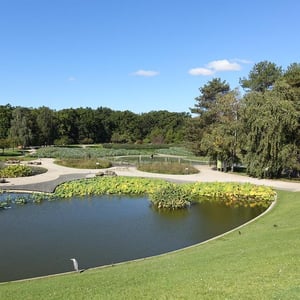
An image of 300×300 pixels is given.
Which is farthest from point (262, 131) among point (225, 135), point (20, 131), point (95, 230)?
point (20, 131)

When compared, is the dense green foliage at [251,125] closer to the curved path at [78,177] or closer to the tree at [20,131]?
the tree at [20,131]

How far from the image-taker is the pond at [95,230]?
12.3m

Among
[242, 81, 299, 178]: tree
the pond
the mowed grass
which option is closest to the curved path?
[242, 81, 299, 178]: tree

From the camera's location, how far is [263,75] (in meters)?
38.4

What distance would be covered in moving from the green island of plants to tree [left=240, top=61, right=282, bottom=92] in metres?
17.5

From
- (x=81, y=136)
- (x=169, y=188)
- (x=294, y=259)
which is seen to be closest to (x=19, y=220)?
(x=169, y=188)

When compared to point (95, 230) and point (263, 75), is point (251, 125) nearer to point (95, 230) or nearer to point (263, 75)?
point (263, 75)

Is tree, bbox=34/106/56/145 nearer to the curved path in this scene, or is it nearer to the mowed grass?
the curved path

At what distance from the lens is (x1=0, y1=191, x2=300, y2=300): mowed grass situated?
7.10 metres

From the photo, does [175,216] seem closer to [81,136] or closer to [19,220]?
[19,220]

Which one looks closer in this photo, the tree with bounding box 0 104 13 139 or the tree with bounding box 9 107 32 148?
the tree with bounding box 9 107 32 148

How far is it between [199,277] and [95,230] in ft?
27.6

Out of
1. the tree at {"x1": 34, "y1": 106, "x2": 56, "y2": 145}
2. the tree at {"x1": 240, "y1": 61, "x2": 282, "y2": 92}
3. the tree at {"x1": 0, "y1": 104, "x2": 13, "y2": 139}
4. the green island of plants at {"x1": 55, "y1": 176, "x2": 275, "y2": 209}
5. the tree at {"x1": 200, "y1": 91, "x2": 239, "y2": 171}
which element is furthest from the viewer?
the tree at {"x1": 0, "y1": 104, "x2": 13, "y2": 139}

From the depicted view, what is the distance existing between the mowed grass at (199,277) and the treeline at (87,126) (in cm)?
5549
